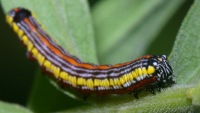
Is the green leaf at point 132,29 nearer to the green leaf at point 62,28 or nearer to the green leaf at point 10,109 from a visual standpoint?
the green leaf at point 62,28

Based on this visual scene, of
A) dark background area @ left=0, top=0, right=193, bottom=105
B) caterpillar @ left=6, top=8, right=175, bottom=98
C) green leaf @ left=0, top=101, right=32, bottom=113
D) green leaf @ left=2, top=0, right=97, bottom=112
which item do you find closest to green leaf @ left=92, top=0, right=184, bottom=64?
caterpillar @ left=6, top=8, right=175, bottom=98

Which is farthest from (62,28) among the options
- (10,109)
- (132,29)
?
(132,29)

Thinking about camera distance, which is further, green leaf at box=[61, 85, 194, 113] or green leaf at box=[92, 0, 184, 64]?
green leaf at box=[92, 0, 184, 64]

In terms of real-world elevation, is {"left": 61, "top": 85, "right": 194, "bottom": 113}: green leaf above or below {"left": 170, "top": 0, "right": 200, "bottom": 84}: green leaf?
below

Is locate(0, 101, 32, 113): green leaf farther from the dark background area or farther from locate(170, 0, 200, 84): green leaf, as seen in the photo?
the dark background area

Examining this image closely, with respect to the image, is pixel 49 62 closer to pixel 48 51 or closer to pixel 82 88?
pixel 48 51

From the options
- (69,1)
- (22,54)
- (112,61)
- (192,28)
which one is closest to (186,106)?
(192,28)
